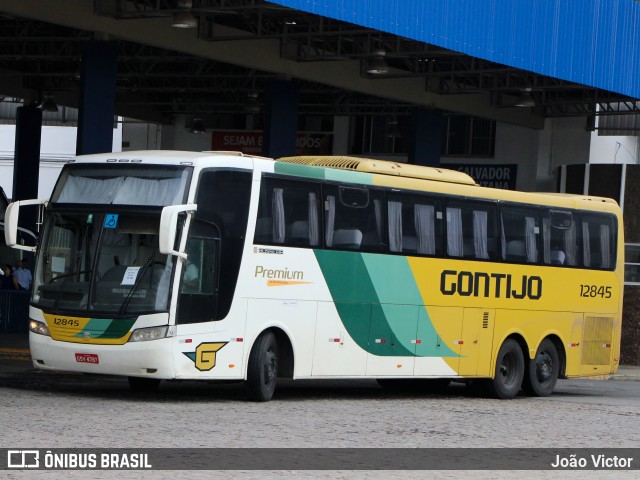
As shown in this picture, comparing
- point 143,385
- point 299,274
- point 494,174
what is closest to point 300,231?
point 299,274

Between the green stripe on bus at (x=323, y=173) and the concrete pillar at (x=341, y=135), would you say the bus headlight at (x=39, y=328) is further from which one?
the concrete pillar at (x=341, y=135)

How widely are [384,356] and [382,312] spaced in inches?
25.3

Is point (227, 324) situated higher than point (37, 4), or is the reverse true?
point (37, 4)

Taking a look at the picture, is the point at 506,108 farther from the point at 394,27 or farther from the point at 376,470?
the point at 376,470

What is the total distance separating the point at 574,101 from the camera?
3828 centimetres

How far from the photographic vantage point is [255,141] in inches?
1977

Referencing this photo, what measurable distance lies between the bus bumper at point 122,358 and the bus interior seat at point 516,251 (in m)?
7.18

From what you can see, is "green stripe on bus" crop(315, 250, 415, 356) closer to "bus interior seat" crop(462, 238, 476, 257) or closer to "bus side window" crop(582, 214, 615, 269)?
"bus interior seat" crop(462, 238, 476, 257)

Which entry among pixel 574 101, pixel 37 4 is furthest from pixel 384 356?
pixel 574 101

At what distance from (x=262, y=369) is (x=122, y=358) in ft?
6.61

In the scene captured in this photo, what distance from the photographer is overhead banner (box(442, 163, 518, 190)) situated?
45250 millimetres

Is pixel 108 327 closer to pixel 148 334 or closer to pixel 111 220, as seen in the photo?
pixel 148 334

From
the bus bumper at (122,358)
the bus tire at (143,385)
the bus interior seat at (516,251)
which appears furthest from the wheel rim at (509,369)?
the bus bumper at (122,358)

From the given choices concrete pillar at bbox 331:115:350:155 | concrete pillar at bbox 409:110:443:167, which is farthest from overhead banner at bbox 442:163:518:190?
concrete pillar at bbox 409:110:443:167
